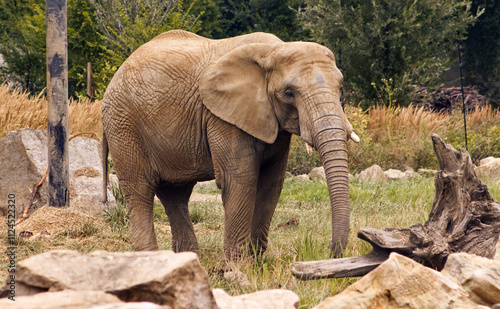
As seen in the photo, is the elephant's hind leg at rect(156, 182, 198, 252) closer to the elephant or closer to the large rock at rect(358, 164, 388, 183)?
the elephant

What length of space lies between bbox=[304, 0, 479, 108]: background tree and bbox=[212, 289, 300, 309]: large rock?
46.3 feet

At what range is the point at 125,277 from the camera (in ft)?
8.21

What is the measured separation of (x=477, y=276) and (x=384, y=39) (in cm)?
1413

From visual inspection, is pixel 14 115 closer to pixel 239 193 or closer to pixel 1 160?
pixel 1 160

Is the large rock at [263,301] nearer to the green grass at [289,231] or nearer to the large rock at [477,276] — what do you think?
the green grass at [289,231]

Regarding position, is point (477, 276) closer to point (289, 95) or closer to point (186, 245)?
point (289, 95)

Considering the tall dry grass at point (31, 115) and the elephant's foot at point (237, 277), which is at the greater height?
the tall dry grass at point (31, 115)

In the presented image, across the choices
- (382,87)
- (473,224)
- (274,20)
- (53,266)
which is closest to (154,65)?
(473,224)

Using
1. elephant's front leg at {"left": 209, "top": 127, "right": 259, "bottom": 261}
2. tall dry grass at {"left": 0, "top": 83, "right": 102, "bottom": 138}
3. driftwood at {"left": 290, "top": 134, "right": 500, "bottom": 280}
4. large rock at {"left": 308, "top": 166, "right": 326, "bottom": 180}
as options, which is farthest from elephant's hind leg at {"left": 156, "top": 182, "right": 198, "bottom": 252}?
large rock at {"left": 308, "top": 166, "right": 326, "bottom": 180}

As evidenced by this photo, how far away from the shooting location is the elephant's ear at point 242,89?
16.2 feet

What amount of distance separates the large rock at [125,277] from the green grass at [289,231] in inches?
52.4

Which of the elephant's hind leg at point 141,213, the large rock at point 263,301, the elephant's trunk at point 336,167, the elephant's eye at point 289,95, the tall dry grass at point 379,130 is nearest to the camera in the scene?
the large rock at point 263,301

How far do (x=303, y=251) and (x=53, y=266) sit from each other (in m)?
2.75

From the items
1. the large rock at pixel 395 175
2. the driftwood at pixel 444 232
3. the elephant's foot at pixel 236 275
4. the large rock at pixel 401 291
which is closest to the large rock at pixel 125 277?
the large rock at pixel 401 291
